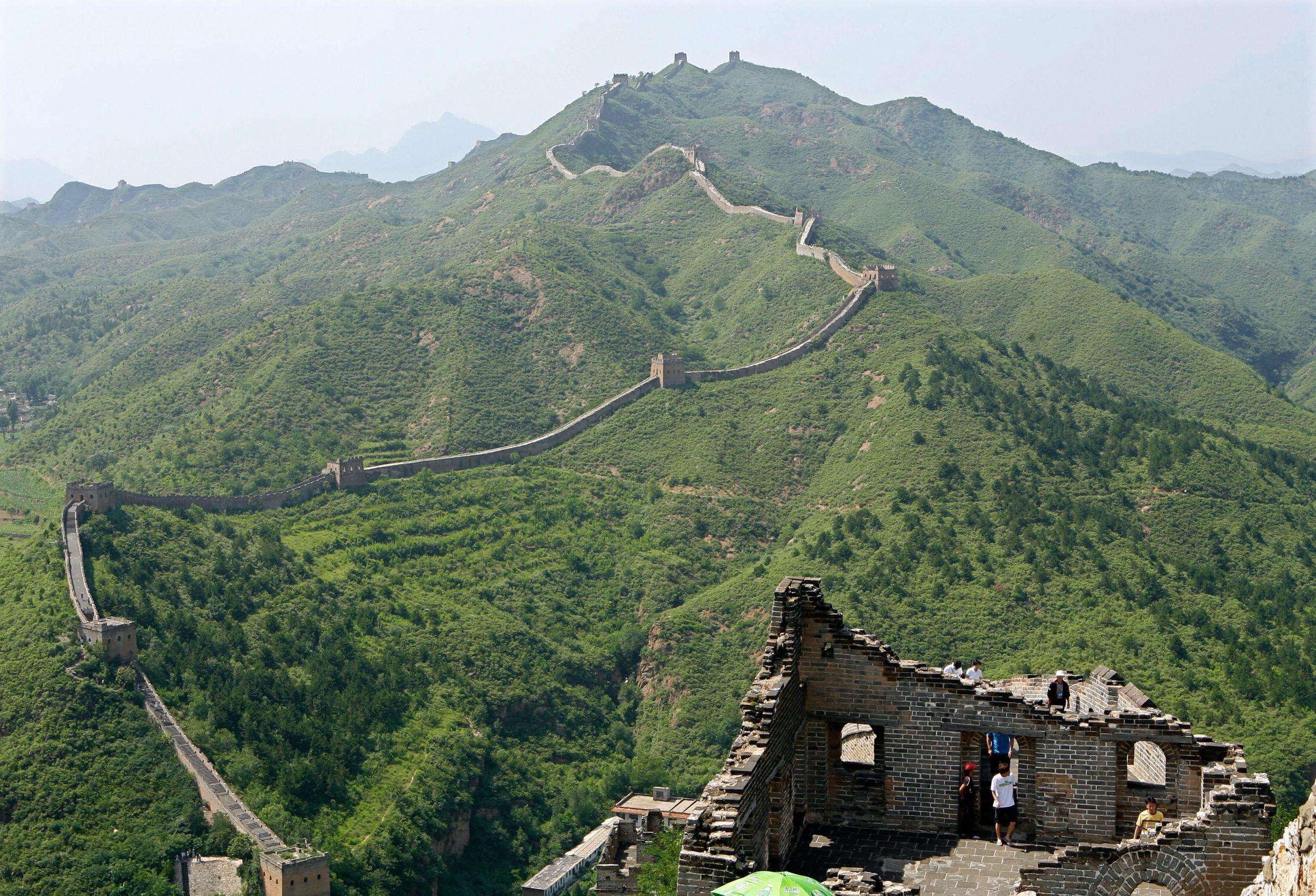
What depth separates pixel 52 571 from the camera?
62.8m

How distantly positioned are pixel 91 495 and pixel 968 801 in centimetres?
5694

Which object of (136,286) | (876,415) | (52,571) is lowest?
(52,571)

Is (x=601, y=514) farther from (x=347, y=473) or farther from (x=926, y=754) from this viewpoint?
(x=926, y=754)

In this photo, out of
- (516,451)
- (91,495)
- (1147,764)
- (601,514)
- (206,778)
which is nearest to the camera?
(1147,764)

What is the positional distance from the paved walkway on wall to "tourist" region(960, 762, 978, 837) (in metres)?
0.20

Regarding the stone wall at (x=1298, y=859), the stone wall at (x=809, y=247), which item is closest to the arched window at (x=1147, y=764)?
the stone wall at (x=1298, y=859)

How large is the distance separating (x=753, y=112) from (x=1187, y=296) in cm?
6256

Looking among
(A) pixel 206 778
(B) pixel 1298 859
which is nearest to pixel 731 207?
(A) pixel 206 778

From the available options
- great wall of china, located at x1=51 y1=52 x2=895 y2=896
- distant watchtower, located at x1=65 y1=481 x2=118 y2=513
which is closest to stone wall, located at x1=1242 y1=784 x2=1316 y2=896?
great wall of china, located at x1=51 y1=52 x2=895 y2=896

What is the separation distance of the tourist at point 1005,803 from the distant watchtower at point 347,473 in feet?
224

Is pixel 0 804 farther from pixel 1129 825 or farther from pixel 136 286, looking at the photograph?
pixel 136 286

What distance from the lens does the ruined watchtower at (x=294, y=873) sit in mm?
49406

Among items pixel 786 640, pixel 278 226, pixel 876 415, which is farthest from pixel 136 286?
pixel 786 640

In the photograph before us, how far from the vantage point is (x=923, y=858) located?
1566cm
